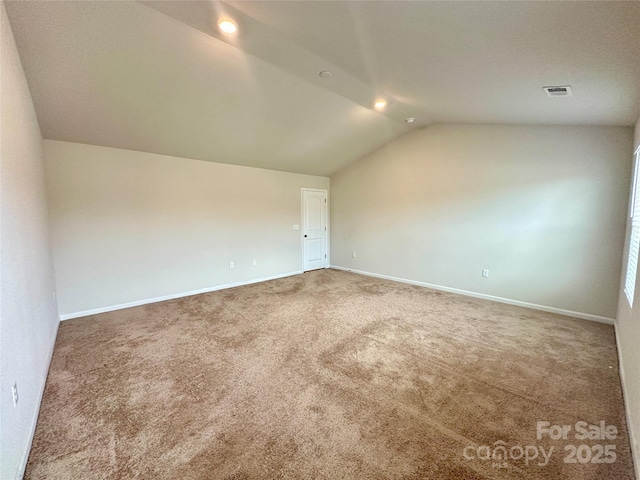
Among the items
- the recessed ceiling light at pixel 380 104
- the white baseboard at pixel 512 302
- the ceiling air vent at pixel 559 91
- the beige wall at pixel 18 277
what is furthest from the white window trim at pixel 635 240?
the beige wall at pixel 18 277

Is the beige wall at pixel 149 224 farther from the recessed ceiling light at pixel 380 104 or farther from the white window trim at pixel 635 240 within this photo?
the white window trim at pixel 635 240

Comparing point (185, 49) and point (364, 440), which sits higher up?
point (185, 49)

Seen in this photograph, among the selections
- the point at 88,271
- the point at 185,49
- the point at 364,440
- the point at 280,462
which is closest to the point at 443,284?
the point at 364,440

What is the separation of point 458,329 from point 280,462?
2.72m

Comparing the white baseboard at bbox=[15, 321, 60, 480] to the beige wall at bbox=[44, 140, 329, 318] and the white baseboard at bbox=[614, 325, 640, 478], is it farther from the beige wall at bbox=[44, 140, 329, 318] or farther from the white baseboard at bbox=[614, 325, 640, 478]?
the white baseboard at bbox=[614, 325, 640, 478]

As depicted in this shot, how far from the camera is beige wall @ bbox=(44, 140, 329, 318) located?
3.72 meters

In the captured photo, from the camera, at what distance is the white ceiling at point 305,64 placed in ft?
5.50

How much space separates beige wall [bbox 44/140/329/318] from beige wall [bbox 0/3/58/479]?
114cm

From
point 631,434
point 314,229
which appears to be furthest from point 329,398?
point 314,229

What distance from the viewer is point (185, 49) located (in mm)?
2330

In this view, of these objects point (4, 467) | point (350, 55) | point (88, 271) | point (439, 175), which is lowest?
point (4, 467)

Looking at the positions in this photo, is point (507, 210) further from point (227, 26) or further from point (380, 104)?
point (227, 26)

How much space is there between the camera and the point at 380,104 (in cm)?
375

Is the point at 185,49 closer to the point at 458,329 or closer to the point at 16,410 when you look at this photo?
the point at 16,410
